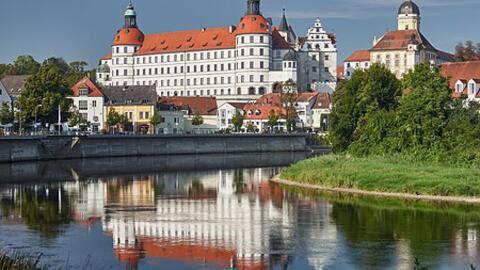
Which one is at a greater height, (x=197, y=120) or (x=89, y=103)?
(x=89, y=103)

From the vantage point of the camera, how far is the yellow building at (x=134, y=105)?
111000 mm

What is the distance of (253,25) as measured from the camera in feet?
473

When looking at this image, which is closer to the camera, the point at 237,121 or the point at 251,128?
the point at 251,128

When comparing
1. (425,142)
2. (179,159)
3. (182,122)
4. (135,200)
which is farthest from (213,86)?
(135,200)

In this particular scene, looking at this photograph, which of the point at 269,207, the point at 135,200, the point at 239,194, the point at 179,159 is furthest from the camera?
the point at 179,159

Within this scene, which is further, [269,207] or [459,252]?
[269,207]

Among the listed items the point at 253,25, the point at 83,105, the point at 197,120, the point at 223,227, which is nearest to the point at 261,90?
the point at 253,25

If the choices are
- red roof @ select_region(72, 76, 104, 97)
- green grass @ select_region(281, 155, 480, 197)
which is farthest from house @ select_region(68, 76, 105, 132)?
green grass @ select_region(281, 155, 480, 197)

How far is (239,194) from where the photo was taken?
4678 centimetres

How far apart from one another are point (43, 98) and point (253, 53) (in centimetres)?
6198

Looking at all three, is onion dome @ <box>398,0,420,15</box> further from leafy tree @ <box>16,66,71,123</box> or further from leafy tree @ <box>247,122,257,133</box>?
leafy tree @ <box>16,66,71,123</box>

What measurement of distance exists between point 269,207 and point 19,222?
1063 cm

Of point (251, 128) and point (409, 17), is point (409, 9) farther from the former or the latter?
point (251, 128)

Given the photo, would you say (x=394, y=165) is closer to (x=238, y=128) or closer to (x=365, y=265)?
(x=365, y=265)
